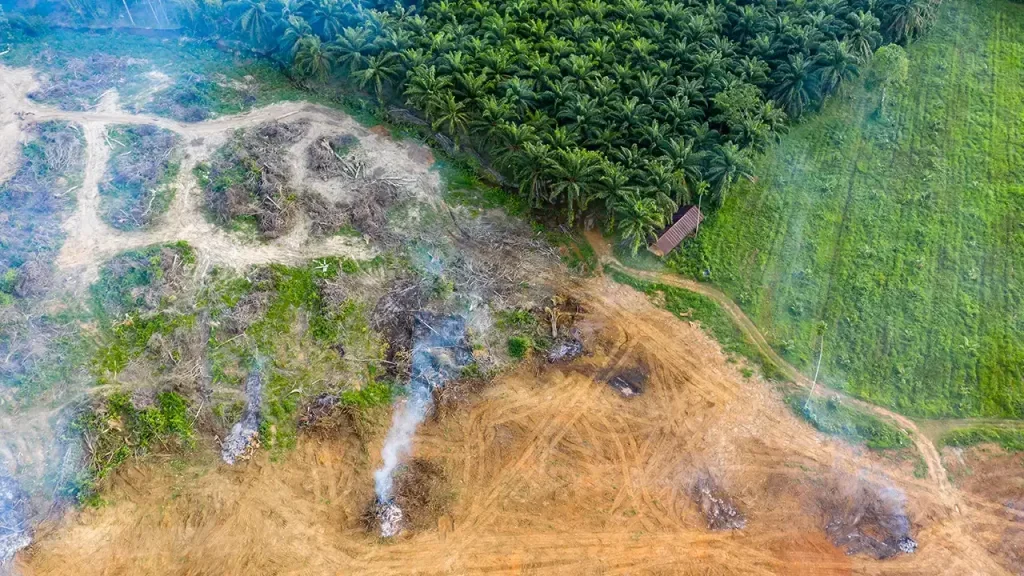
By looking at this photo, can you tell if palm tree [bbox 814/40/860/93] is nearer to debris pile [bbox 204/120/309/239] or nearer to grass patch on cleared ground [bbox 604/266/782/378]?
grass patch on cleared ground [bbox 604/266/782/378]

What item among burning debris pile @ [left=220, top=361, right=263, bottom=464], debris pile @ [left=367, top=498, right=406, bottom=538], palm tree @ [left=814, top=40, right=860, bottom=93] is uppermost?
palm tree @ [left=814, top=40, right=860, bottom=93]

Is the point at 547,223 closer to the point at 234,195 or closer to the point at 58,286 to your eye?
the point at 234,195

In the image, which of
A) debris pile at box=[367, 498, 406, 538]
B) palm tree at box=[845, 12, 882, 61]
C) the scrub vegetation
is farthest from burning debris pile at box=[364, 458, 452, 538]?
palm tree at box=[845, 12, 882, 61]

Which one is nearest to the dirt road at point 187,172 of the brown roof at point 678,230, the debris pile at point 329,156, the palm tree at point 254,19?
the debris pile at point 329,156

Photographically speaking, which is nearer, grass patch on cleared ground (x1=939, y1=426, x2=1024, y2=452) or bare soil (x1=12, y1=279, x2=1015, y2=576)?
bare soil (x1=12, y1=279, x2=1015, y2=576)

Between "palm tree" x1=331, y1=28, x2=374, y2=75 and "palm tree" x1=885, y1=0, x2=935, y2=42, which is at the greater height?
"palm tree" x1=885, y1=0, x2=935, y2=42

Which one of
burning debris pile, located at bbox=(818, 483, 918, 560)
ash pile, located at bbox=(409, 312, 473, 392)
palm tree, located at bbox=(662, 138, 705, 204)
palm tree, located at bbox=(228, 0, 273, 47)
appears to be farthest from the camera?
palm tree, located at bbox=(228, 0, 273, 47)
